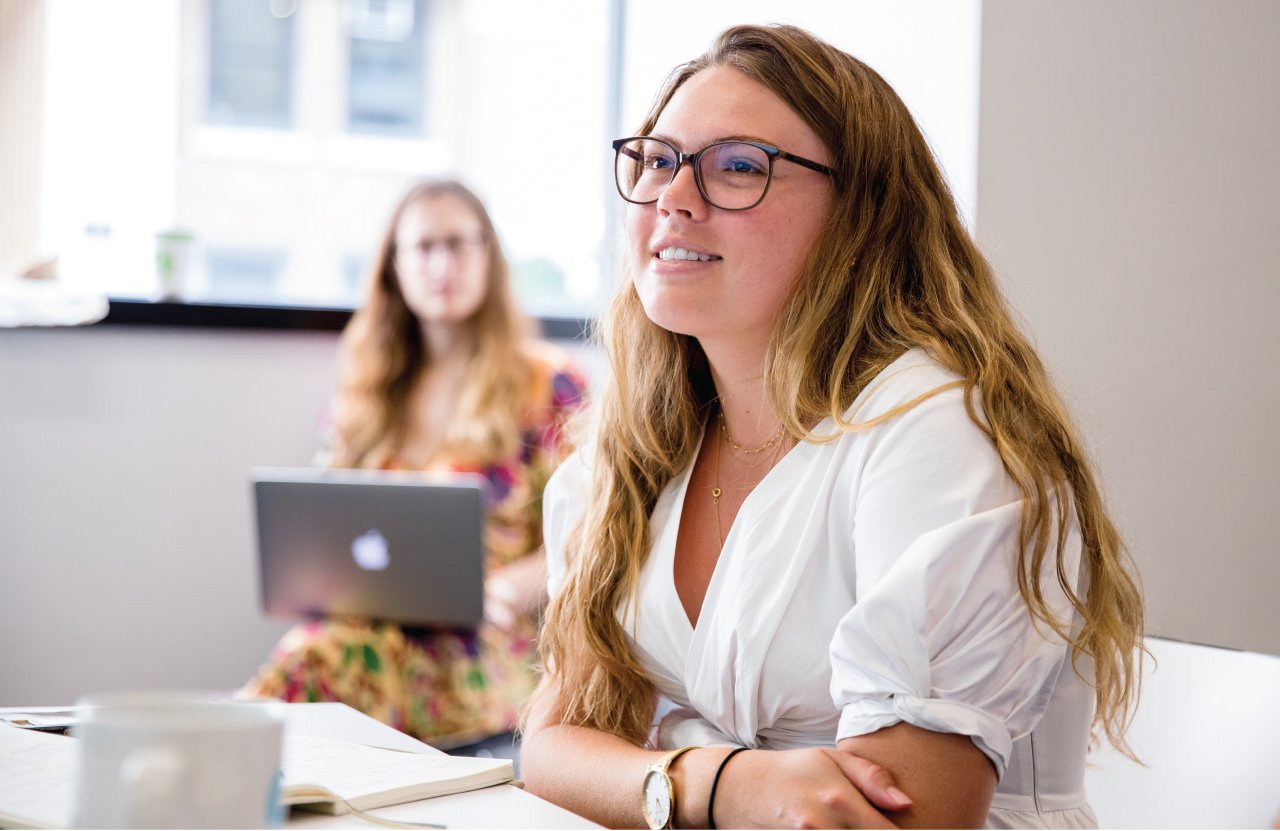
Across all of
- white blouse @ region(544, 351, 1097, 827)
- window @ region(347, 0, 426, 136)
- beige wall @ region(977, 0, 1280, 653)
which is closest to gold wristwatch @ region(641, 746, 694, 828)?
white blouse @ region(544, 351, 1097, 827)

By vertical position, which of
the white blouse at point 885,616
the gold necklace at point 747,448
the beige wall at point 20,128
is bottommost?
the white blouse at point 885,616

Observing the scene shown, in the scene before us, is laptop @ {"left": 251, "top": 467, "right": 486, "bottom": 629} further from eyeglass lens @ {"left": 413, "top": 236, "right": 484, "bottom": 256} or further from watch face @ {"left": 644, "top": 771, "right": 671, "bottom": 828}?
watch face @ {"left": 644, "top": 771, "right": 671, "bottom": 828}

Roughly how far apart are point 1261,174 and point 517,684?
1.77m

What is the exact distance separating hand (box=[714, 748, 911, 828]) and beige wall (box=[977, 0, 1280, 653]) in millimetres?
942

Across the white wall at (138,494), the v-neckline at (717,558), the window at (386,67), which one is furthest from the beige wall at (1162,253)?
the window at (386,67)

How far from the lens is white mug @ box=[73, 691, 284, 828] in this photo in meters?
0.62

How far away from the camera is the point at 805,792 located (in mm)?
1045

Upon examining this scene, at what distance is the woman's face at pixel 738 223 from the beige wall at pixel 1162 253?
1.82ft

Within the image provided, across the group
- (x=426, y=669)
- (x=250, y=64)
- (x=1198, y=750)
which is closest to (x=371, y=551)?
(x=426, y=669)

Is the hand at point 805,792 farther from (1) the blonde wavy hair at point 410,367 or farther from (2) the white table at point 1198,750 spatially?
(1) the blonde wavy hair at point 410,367

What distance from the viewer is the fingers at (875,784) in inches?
40.6

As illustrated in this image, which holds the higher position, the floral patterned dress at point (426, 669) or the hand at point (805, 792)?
the hand at point (805, 792)

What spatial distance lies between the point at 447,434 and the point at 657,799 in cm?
186

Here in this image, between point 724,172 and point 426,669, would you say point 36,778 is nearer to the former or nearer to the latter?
point 724,172
